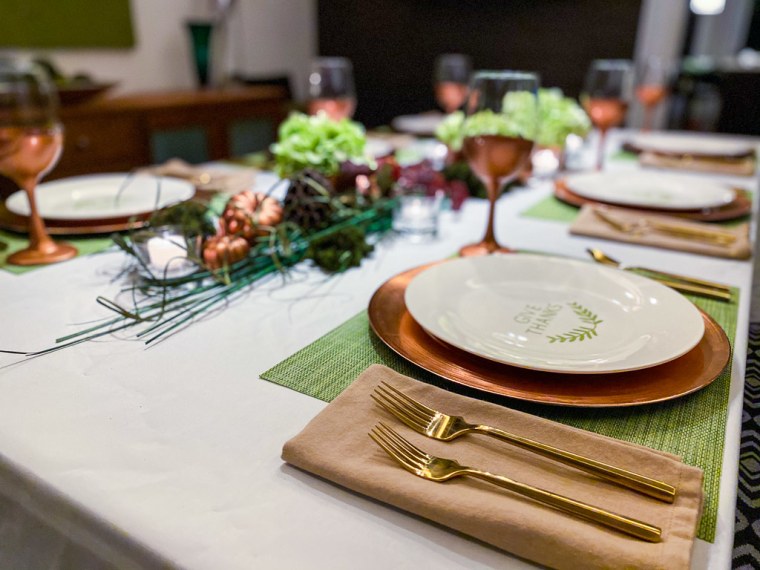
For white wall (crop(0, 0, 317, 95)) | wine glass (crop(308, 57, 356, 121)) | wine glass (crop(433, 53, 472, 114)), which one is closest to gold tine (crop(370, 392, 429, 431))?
wine glass (crop(308, 57, 356, 121))

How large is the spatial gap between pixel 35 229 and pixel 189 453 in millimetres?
578

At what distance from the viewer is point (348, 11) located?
4609 millimetres

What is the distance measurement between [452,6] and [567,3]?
810 mm

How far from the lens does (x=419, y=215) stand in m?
1.01

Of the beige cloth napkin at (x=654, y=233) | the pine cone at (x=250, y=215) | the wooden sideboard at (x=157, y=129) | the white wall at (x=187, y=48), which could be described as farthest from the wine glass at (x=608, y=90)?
the white wall at (x=187, y=48)

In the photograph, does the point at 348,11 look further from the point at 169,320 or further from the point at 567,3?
the point at 169,320

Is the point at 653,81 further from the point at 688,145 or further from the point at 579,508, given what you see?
the point at 579,508

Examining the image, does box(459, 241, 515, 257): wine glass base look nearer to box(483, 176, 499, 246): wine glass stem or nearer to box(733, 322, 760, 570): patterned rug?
box(483, 176, 499, 246): wine glass stem

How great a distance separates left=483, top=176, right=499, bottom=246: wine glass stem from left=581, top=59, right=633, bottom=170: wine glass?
2.31ft

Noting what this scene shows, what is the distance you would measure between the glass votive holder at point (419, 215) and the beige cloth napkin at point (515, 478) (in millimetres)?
527

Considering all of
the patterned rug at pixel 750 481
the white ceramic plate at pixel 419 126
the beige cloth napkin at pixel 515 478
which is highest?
the white ceramic plate at pixel 419 126

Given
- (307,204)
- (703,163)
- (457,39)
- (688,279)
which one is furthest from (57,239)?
(457,39)

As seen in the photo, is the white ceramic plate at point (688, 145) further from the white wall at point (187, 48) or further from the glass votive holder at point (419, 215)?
the white wall at point (187, 48)

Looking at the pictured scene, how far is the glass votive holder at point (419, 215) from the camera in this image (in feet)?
3.29
